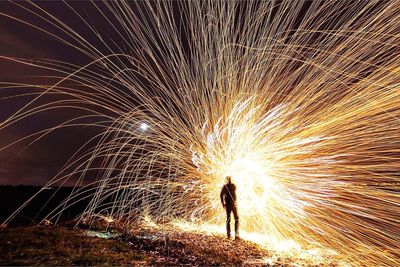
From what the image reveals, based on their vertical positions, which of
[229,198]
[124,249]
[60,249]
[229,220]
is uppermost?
[229,198]

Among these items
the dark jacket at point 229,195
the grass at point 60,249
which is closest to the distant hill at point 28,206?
the grass at point 60,249

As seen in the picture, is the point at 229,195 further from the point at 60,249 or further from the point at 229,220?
the point at 60,249

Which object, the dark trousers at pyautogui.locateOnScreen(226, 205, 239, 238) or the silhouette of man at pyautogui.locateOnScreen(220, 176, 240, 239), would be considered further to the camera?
the silhouette of man at pyautogui.locateOnScreen(220, 176, 240, 239)

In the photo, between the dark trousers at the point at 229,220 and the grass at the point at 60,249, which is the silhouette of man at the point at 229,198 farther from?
the grass at the point at 60,249

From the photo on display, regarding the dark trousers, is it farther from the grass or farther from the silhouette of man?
the grass

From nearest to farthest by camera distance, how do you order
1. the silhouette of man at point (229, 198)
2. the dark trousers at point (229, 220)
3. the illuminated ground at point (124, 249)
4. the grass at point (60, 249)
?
the grass at point (60, 249) → the illuminated ground at point (124, 249) → the dark trousers at point (229, 220) → the silhouette of man at point (229, 198)

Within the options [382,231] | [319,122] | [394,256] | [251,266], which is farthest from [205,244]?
[382,231]

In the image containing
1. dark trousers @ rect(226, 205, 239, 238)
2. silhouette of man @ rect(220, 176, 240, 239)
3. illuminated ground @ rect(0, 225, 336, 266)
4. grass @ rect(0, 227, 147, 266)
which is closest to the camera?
grass @ rect(0, 227, 147, 266)

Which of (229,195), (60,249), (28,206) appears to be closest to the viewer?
(60,249)

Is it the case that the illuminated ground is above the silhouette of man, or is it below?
below

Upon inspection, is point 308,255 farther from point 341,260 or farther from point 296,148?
point 296,148

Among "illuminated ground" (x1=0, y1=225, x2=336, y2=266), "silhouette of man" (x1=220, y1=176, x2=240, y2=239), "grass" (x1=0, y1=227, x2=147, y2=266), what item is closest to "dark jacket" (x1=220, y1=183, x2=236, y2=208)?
"silhouette of man" (x1=220, y1=176, x2=240, y2=239)

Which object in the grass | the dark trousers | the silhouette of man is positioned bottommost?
the grass

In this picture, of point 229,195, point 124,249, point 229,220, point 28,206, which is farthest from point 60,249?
point 28,206
